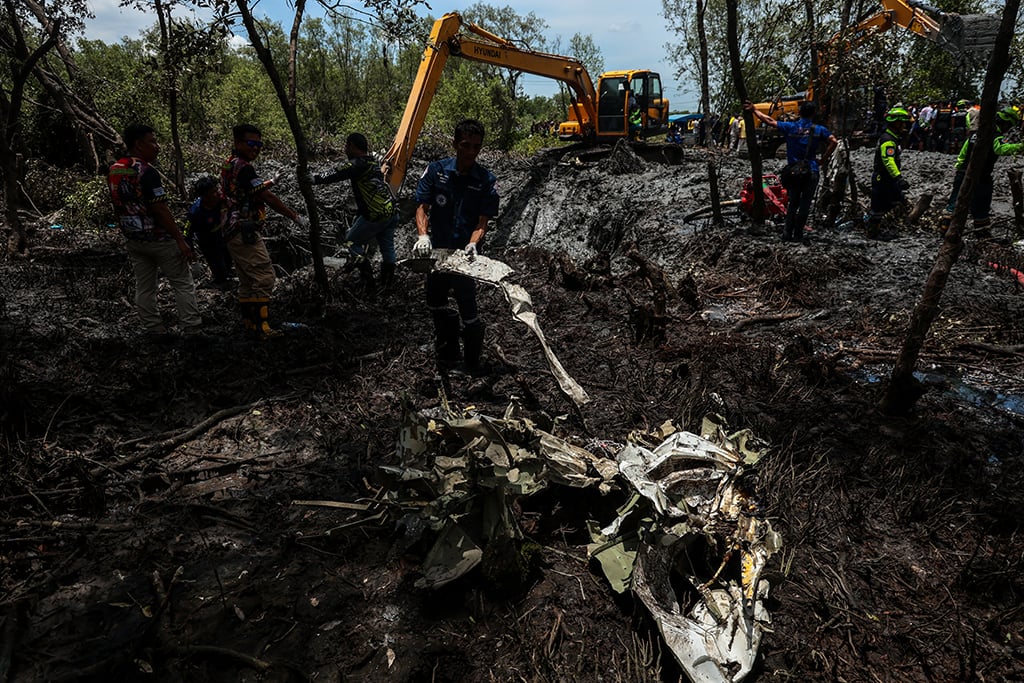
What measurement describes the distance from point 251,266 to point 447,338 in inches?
69.9

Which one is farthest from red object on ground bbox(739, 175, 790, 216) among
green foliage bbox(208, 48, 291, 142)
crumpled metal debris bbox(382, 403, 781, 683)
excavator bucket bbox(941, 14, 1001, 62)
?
green foliage bbox(208, 48, 291, 142)

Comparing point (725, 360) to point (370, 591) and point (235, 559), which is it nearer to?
point (370, 591)

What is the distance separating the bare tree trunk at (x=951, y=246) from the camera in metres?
2.74

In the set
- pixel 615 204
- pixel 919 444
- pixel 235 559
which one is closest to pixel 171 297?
pixel 235 559

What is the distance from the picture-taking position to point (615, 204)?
8.56 meters

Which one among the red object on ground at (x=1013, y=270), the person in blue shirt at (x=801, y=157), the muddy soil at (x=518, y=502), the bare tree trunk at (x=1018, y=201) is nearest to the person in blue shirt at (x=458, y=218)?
the muddy soil at (x=518, y=502)

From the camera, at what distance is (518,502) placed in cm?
268

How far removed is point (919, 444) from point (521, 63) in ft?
28.0

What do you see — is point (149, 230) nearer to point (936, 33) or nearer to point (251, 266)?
point (251, 266)

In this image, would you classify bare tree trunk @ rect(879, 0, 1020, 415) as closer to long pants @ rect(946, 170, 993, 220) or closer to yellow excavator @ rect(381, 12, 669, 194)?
long pants @ rect(946, 170, 993, 220)

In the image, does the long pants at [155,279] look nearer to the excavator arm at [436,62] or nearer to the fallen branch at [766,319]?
the excavator arm at [436,62]

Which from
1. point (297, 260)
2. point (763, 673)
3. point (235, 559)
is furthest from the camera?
point (297, 260)

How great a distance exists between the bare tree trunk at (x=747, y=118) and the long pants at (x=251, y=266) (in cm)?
500

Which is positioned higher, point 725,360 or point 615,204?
point 615,204
